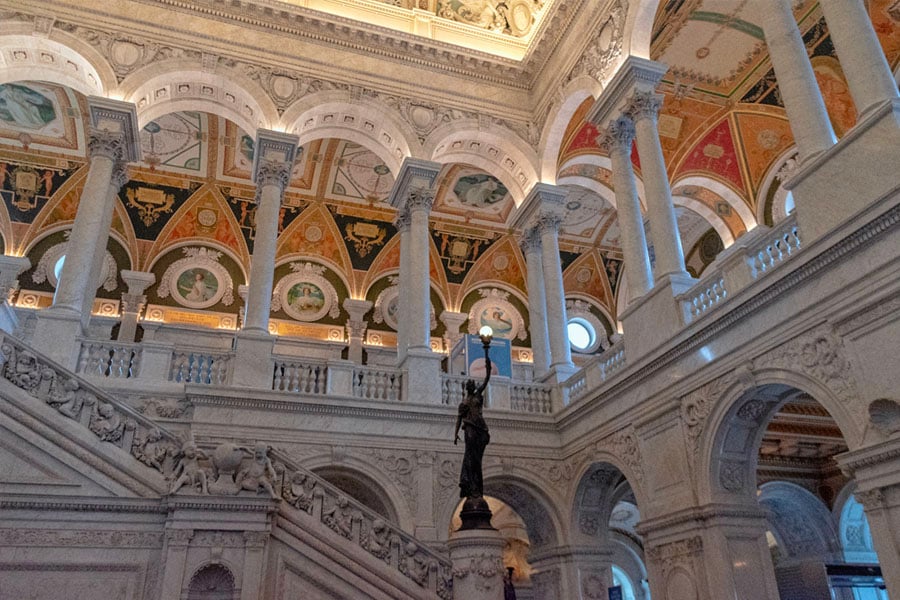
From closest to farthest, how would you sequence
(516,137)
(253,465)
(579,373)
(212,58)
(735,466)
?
(253,465) < (735,466) < (579,373) < (212,58) < (516,137)

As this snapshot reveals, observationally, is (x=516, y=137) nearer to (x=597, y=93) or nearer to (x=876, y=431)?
(x=597, y=93)

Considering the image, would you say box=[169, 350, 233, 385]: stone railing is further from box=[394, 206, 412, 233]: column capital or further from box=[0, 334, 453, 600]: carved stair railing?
box=[394, 206, 412, 233]: column capital

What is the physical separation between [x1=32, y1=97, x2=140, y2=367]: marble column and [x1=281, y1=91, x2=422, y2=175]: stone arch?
9.97ft

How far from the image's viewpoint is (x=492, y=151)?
16578 millimetres

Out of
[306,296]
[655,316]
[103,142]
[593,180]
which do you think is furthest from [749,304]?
[306,296]

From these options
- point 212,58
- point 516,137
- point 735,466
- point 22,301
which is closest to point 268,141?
point 212,58

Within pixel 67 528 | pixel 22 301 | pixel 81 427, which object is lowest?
pixel 67 528

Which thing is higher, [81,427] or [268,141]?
[268,141]

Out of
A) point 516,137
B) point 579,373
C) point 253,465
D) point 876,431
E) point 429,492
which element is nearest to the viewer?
point 876,431

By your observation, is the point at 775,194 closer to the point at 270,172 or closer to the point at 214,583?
the point at 270,172

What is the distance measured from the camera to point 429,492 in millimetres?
12312

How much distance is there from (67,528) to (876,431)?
7989 millimetres

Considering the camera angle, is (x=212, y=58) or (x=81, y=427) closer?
(x=81, y=427)

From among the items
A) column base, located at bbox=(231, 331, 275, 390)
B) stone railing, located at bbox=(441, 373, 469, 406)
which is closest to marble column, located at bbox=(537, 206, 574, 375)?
stone railing, located at bbox=(441, 373, 469, 406)
